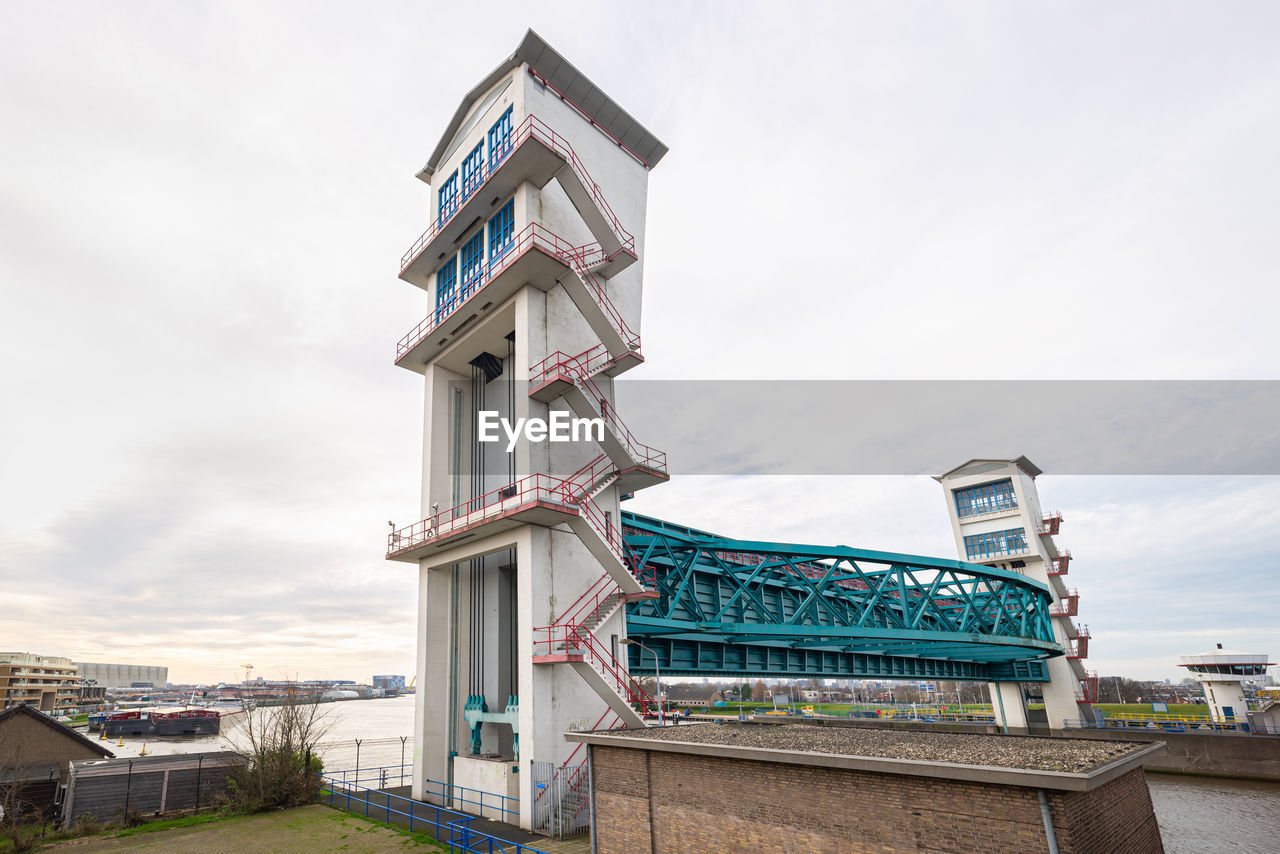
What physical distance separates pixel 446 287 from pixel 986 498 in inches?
2093

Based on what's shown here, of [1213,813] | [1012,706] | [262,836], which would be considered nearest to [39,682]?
[262,836]

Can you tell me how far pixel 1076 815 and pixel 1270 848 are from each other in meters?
23.9

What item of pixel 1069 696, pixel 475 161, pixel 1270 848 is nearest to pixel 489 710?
pixel 475 161

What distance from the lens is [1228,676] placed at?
51812 millimetres

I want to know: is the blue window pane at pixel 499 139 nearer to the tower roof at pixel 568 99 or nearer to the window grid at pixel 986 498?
the tower roof at pixel 568 99

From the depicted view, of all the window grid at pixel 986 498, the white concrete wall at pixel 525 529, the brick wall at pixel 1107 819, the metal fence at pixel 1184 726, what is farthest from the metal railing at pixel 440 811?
the window grid at pixel 986 498

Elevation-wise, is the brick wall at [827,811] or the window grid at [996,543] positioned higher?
the window grid at [996,543]

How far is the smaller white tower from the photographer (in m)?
51.2

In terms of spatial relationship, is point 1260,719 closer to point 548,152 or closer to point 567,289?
point 567,289

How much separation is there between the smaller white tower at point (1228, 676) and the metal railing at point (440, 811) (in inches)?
2312

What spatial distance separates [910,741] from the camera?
13055 mm

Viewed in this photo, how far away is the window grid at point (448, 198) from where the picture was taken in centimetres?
2900

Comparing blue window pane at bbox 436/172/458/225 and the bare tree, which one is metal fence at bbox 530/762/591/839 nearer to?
the bare tree

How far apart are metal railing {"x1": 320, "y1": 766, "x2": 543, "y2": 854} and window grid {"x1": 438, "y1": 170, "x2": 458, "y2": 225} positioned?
23.0 metres
